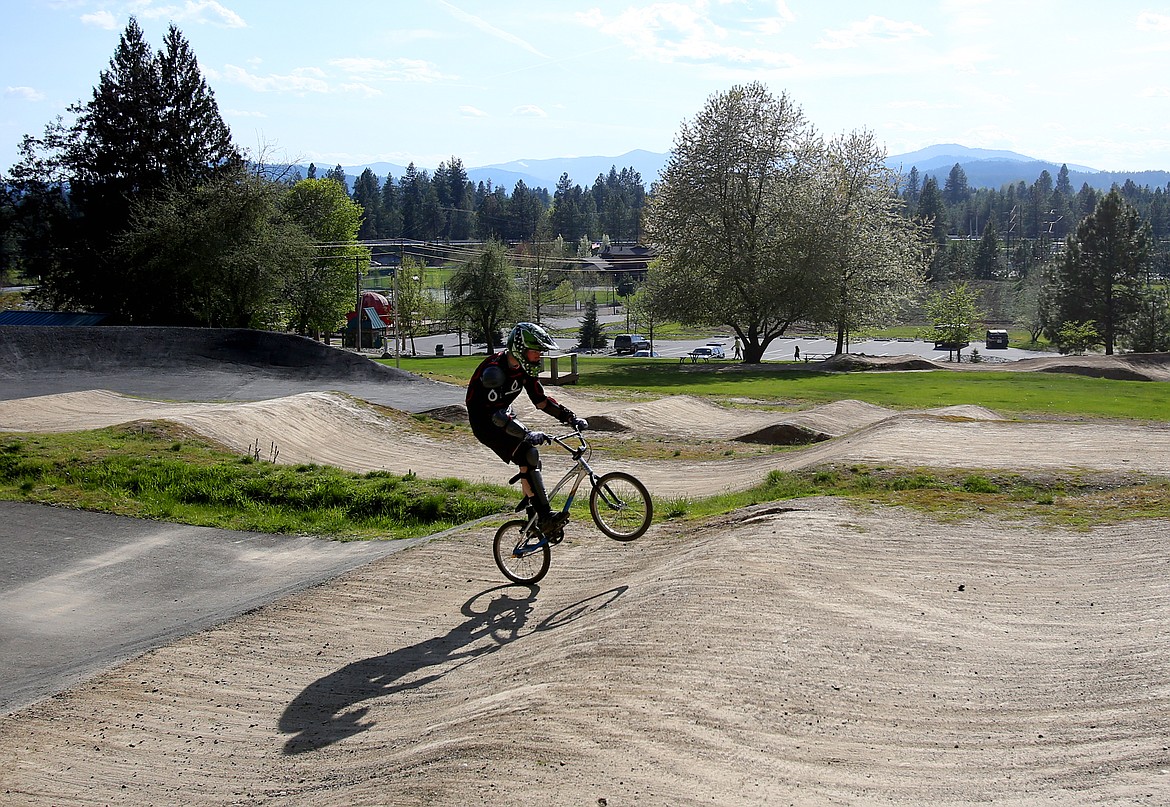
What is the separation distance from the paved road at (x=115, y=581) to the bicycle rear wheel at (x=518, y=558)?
238 cm

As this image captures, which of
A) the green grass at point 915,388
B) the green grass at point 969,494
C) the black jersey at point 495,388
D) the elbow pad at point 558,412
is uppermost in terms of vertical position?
the black jersey at point 495,388

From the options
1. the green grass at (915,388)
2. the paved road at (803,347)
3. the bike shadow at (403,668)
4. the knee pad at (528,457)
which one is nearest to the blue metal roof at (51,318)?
the green grass at (915,388)

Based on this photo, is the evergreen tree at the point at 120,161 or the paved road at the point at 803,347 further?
the paved road at the point at 803,347

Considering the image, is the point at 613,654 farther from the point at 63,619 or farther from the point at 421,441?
the point at 421,441

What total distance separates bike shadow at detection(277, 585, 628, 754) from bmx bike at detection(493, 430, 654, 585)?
0.45 m

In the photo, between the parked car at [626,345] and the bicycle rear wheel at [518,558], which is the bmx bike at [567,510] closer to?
the bicycle rear wheel at [518,558]

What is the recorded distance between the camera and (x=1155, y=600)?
845cm

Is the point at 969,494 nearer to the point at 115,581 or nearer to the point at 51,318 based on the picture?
the point at 115,581

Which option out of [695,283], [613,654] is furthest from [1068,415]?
[695,283]

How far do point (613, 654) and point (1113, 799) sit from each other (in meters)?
3.50

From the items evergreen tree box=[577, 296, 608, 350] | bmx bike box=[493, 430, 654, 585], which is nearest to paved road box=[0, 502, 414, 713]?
bmx bike box=[493, 430, 654, 585]

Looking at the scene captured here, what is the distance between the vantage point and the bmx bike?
34.6 ft

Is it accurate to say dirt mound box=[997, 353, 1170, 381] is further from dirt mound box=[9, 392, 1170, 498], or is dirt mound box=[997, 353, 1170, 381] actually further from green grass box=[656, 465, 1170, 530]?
green grass box=[656, 465, 1170, 530]

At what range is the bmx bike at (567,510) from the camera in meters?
10.5
